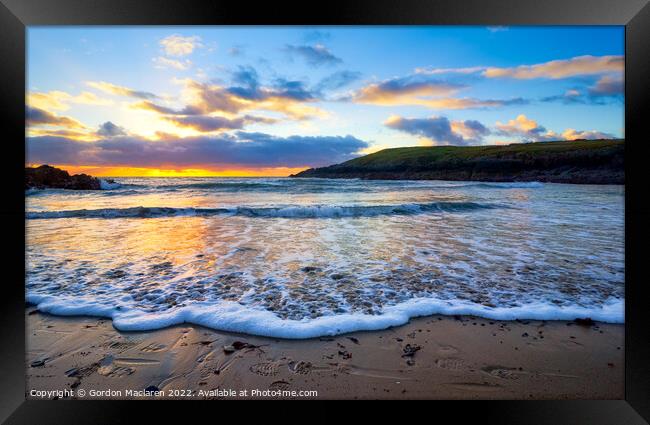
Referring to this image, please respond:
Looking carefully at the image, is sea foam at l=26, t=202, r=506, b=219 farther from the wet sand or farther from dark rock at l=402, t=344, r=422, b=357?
dark rock at l=402, t=344, r=422, b=357

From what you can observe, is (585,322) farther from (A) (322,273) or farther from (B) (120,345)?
(B) (120,345)

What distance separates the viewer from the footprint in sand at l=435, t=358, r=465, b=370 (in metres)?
1.97

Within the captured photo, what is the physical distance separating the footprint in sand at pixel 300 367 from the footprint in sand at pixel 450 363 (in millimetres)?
937

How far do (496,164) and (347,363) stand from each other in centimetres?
2990

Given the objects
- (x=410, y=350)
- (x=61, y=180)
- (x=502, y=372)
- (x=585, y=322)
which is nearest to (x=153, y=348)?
(x=410, y=350)

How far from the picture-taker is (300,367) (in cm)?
194

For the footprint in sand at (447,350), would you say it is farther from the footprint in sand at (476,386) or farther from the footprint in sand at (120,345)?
the footprint in sand at (120,345)

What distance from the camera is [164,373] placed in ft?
6.34

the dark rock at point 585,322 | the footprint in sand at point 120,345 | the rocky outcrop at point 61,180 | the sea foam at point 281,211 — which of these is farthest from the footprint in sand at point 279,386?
the rocky outcrop at point 61,180

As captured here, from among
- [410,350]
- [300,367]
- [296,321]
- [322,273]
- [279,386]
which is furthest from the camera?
[322,273]

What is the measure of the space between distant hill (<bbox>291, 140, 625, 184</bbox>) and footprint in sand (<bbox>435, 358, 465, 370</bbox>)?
65.7 feet

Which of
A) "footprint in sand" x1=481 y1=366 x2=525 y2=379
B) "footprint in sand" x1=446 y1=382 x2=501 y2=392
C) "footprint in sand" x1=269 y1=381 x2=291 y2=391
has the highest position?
"footprint in sand" x1=481 y1=366 x2=525 y2=379

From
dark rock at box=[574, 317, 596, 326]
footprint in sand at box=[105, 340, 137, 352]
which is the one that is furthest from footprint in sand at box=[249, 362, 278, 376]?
dark rock at box=[574, 317, 596, 326]

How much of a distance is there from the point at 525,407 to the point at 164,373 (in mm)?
2377
